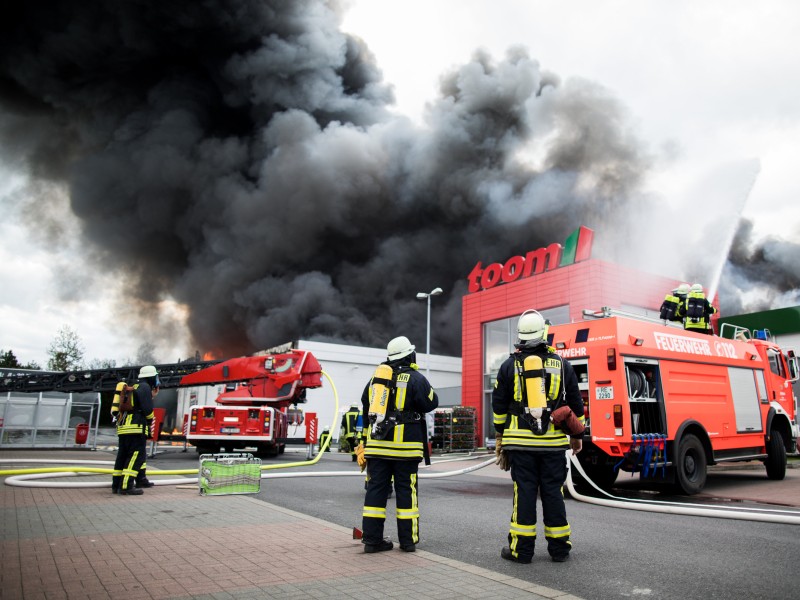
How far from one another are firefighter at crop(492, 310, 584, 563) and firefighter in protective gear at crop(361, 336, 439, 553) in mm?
636

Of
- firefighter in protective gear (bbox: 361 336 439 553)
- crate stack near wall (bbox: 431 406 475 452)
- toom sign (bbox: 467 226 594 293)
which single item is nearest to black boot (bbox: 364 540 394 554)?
firefighter in protective gear (bbox: 361 336 439 553)

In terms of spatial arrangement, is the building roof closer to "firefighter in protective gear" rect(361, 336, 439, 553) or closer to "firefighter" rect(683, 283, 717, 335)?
"firefighter" rect(683, 283, 717, 335)

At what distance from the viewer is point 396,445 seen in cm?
459

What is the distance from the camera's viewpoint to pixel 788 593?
346 cm

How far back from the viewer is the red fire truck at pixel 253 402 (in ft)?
43.9

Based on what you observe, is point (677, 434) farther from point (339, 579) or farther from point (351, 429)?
point (351, 429)

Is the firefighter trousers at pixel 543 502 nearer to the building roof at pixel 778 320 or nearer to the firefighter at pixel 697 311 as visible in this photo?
the firefighter at pixel 697 311

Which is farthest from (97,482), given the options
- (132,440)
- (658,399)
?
(658,399)

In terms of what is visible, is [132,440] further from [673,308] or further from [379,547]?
[673,308]

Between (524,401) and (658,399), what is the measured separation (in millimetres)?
4156


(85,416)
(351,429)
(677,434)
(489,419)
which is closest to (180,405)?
(85,416)

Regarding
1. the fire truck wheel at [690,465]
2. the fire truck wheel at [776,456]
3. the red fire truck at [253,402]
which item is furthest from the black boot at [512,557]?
the red fire truck at [253,402]

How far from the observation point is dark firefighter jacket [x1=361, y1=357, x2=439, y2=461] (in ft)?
15.1

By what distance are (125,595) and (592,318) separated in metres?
6.87
